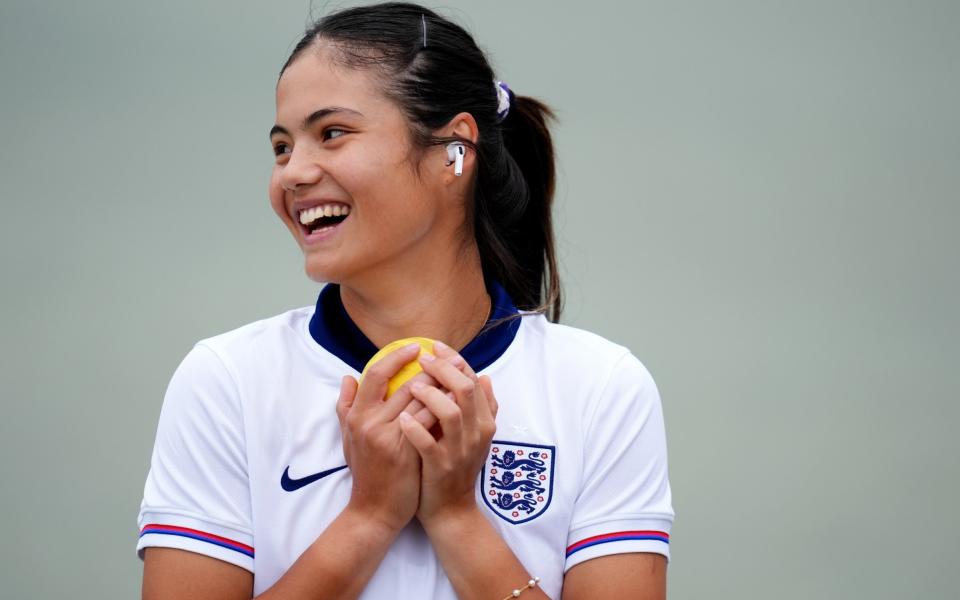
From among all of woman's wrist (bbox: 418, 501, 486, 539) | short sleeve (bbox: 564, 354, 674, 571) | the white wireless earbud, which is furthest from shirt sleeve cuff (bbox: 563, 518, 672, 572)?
the white wireless earbud

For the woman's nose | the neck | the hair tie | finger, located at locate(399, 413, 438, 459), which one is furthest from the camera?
the hair tie

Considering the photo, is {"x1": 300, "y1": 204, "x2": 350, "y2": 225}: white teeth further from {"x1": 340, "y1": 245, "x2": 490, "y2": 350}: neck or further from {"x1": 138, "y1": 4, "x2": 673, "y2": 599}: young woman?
{"x1": 340, "y1": 245, "x2": 490, "y2": 350}: neck

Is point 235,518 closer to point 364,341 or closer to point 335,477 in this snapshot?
point 335,477

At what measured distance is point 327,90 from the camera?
5.81 ft

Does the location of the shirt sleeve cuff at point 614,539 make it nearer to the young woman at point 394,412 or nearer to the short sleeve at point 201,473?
the young woman at point 394,412

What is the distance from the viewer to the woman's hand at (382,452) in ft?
5.44

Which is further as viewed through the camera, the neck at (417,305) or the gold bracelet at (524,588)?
the neck at (417,305)

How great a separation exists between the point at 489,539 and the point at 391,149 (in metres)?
0.61

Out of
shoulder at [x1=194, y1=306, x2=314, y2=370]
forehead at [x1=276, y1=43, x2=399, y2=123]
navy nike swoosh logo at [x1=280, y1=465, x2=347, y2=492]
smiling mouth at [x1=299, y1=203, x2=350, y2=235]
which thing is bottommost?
navy nike swoosh logo at [x1=280, y1=465, x2=347, y2=492]

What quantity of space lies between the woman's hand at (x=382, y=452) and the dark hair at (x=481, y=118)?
0.38 meters

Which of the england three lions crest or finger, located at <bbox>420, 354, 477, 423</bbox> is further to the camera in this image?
the england three lions crest

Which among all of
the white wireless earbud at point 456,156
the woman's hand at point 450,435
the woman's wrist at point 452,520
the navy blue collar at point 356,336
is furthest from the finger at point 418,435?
the white wireless earbud at point 456,156

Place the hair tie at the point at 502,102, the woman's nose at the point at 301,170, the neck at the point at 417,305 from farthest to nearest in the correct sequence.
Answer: the hair tie at the point at 502,102 < the neck at the point at 417,305 < the woman's nose at the point at 301,170

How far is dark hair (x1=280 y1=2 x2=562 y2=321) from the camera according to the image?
6.00 feet
